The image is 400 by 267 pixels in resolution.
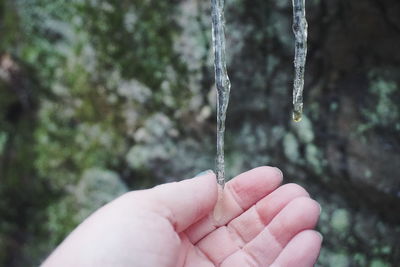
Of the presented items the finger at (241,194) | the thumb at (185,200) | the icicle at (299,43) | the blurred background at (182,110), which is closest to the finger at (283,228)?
the finger at (241,194)

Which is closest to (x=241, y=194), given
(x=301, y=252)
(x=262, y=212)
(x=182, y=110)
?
A: (x=262, y=212)

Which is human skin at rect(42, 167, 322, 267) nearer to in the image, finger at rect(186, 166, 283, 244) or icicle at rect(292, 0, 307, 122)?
finger at rect(186, 166, 283, 244)

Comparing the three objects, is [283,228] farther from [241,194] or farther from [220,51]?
[220,51]

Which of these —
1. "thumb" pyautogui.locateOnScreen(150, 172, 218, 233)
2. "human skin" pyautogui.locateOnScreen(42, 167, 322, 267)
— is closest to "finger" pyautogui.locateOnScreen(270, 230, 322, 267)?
"human skin" pyautogui.locateOnScreen(42, 167, 322, 267)

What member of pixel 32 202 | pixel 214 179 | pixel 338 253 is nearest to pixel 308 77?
pixel 338 253

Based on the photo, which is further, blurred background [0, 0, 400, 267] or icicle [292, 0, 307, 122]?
blurred background [0, 0, 400, 267]
